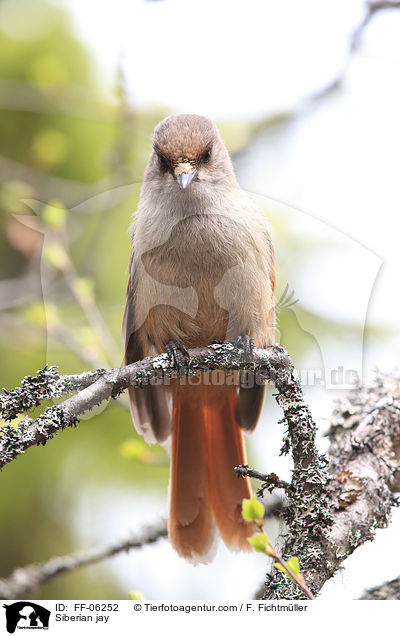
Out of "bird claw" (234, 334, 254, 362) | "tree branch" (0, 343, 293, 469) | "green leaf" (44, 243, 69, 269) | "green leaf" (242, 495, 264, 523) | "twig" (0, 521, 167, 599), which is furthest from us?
"green leaf" (44, 243, 69, 269)

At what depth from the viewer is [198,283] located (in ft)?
6.21

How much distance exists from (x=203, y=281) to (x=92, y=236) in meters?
0.46

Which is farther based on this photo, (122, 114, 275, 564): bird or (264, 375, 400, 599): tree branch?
(122, 114, 275, 564): bird

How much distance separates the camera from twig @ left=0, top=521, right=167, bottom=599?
1.84 meters

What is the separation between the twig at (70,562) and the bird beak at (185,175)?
3.50 ft

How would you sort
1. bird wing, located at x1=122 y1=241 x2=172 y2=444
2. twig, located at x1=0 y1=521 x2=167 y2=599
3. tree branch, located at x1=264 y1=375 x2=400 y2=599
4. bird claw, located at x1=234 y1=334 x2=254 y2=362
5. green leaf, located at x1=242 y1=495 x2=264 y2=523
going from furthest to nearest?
bird wing, located at x1=122 y1=241 x2=172 y2=444 < twig, located at x1=0 y1=521 x2=167 y2=599 < bird claw, located at x1=234 y1=334 x2=254 y2=362 < tree branch, located at x1=264 y1=375 x2=400 y2=599 < green leaf, located at x1=242 y1=495 x2=264 y2=523

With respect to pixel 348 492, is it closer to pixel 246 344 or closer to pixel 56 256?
pixel 246 344

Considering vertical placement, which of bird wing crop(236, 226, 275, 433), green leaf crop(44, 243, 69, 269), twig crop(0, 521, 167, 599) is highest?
green leaf crop(44, 243, 69, 269)

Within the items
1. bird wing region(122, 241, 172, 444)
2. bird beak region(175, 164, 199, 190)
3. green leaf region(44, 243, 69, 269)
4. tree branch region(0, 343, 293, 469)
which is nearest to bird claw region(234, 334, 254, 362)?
tree branch region(0, 343, 293, 469)

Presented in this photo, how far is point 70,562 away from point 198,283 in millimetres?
917

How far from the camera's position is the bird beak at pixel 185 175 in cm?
181

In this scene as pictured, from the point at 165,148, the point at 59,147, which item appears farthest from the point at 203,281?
the point at 59,147

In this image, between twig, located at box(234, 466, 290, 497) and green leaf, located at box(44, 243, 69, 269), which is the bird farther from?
twig, located at box(234, 466, 290, 497)

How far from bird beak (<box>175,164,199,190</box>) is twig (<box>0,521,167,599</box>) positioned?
107 cm
